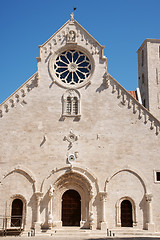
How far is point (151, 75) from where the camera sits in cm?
3250

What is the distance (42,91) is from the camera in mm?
27672

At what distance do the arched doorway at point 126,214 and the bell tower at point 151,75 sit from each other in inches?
378

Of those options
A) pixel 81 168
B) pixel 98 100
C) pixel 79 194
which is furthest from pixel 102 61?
pixel 79 194

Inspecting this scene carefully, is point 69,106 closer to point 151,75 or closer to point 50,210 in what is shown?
point 50,210

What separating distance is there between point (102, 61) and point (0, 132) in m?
10.5

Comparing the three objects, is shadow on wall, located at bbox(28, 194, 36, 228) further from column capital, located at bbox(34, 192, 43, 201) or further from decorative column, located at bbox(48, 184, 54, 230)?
decorative column, located at bbox(48, 184, 54, 230)

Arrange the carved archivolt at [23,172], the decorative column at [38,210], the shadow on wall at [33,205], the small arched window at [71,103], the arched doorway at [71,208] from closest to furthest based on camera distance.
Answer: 1. the decorative column at [38,210]
2. the shadow on wall at [33,205]
3. the carved archivolt at [23,172]
4. the arched doorway at [71,208]
5. the small arched window at [71,103]

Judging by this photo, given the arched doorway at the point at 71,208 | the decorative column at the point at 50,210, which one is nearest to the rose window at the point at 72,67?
the decorative column at the point at 50,210

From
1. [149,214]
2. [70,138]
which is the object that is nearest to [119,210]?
[149,214]

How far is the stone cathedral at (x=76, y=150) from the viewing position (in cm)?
2536

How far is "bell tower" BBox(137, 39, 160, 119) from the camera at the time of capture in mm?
31750

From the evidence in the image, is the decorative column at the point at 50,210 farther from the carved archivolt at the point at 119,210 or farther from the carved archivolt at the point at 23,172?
the carved archivolt at the point at 119,210

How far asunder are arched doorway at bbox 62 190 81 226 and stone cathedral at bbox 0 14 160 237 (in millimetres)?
76

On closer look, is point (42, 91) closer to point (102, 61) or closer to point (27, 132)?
point (27, 132)
